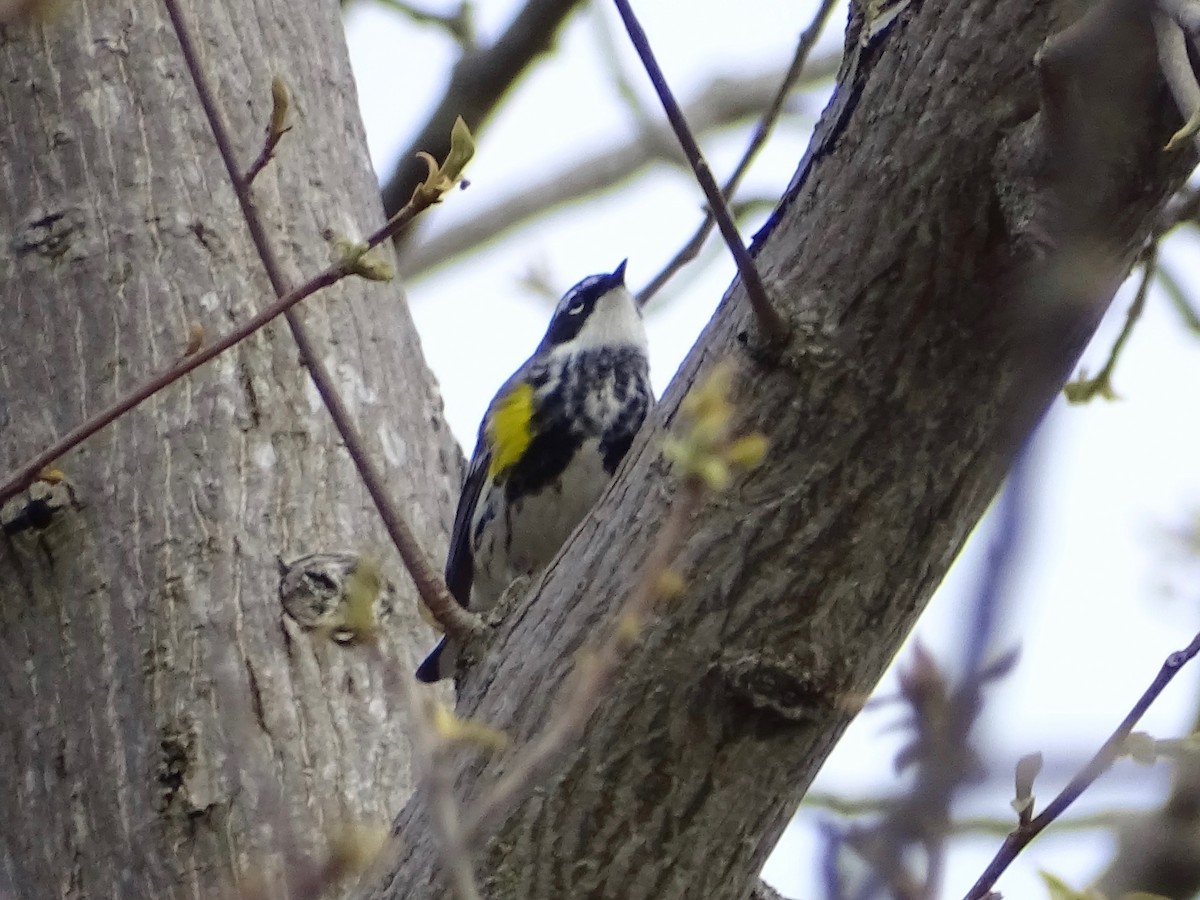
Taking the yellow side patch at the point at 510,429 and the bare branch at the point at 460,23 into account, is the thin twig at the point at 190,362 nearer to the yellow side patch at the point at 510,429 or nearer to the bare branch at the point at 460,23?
the yellow side patch at the point at 510,429

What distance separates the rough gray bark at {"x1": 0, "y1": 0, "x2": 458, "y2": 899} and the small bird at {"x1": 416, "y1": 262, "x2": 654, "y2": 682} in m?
0.16

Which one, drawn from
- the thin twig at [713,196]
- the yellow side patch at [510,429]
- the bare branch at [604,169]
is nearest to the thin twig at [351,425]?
the thin twig at [713,196]

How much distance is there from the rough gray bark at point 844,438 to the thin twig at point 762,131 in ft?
5.30

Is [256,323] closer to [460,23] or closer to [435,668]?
[435,668]

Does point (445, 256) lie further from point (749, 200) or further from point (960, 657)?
point (960, 657)

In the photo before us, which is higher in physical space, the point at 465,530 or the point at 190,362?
the point at 465,530

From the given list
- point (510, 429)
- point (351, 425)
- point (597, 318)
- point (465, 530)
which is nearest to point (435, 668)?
point (465, 530)

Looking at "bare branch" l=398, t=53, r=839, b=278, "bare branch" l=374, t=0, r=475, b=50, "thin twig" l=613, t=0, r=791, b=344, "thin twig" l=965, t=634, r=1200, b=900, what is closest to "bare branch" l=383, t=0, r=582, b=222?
"bare branch" l=374, t=0, r=475, b=50

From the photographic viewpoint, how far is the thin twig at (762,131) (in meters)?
3.37

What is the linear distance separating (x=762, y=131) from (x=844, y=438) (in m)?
1.82

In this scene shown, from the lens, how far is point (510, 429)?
3.44 metres

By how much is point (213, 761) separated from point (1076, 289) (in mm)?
1488

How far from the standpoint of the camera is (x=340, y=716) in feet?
8.30

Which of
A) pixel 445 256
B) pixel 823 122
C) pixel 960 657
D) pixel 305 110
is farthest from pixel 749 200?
pixel 960 657
